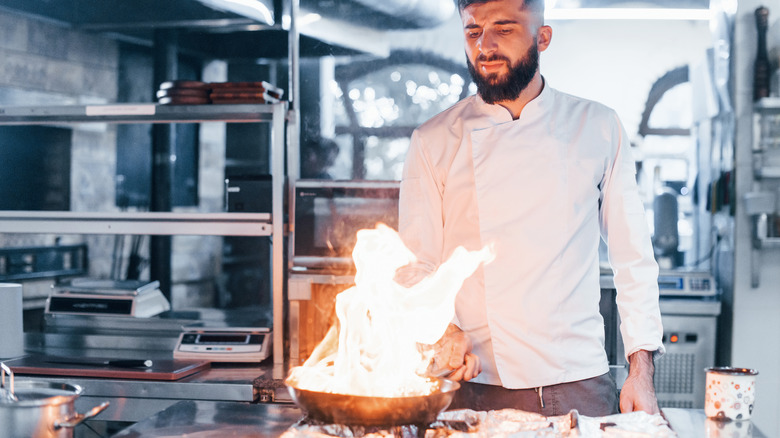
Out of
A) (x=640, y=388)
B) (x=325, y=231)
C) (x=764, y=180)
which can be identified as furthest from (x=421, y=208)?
(x=764, y=180)

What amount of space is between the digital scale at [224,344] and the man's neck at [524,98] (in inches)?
60.4

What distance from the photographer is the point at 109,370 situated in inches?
108

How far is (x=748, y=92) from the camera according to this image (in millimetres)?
3457

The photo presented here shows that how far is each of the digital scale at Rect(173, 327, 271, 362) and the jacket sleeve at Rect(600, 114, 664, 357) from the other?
159 cm

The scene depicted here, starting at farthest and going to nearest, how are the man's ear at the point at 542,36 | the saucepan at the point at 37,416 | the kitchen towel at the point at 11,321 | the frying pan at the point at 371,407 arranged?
the kitchen towel at the point at 11,321 < the man's ear at the point at 542,36 < the saucepan at the point at 37,416 < the frying pan at the point at 371,407

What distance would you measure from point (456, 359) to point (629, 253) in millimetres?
581

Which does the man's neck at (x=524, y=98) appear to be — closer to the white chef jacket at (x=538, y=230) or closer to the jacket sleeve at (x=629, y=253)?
the white chef jacket at (x=538, y=230)

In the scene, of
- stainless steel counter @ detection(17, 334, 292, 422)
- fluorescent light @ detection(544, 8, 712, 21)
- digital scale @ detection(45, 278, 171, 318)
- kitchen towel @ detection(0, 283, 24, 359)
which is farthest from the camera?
fluorescent light @ detection(544, 8, 712, 21)

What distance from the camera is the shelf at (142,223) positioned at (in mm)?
3004

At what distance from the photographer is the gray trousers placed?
1.89 meters

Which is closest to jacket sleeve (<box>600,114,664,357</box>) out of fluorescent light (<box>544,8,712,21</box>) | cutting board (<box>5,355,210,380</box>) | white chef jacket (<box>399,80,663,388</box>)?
white chef jacket (<box>399,80,663,388</box>)

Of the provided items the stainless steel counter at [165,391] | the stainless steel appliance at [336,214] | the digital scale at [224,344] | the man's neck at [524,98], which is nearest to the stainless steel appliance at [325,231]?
the stainless steel appliance at [336,214]

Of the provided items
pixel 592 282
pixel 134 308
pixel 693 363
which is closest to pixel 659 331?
pixel 592 282

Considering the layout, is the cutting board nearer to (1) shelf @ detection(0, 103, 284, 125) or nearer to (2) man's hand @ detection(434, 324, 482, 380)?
(1) shelf @ detection(0, 103, 284, 125)
